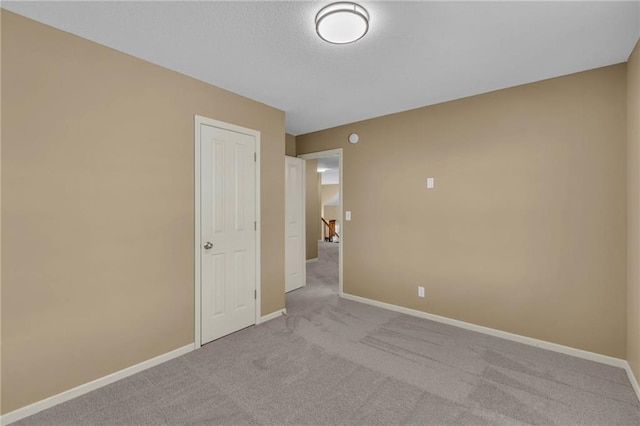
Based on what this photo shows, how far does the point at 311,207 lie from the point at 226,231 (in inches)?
172

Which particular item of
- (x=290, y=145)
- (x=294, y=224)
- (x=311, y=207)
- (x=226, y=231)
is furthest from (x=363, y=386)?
(x=311, y=207)

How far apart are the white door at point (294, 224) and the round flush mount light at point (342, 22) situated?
9.28 feet

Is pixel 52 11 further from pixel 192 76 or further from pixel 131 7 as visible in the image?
pixel 192 76

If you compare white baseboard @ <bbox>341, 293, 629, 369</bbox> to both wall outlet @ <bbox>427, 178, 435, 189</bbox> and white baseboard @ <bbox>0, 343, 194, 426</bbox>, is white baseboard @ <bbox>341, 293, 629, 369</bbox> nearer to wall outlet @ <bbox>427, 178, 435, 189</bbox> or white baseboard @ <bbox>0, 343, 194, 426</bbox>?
wall outlet @ <bbox>427, 178, 435, 189</bbox>

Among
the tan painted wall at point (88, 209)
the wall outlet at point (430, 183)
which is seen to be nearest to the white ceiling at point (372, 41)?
the tan painted wall at point (88, 209)

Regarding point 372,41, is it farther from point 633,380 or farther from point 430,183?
point 633,380

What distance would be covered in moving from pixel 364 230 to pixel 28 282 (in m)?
3.40

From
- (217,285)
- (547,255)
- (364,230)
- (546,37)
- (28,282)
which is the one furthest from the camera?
(364,230)

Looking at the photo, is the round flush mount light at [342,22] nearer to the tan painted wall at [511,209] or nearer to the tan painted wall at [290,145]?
the tan painted wall at [511,209]

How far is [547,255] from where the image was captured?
2773mm

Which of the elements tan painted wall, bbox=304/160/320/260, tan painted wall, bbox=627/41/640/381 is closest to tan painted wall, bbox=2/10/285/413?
tan painted wall, bbox=627/41/640/381

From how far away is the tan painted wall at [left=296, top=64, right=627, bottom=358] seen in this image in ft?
8.28

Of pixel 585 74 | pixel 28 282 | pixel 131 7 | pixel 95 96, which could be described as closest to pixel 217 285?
pixel 28 282

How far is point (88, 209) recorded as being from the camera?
2.13 meters
